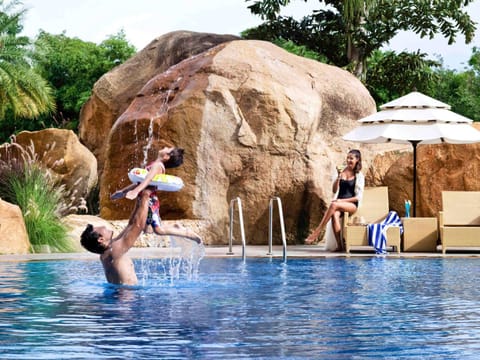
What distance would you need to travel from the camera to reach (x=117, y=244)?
996 cm

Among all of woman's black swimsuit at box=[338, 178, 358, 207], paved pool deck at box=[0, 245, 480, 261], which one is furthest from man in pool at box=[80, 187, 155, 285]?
woman's black swimsuit at box=[338, 178, 358, 207]

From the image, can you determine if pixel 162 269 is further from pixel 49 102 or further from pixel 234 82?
pixel 49 102

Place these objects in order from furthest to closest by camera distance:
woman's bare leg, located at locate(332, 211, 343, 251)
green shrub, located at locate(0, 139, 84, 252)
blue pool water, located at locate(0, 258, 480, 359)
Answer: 1. woman's bare leg, located at locate(332, 211, 343, 251)
2. green shrub, located at locate(0, 139, 84, 252)
3. blue pool water, located at locate(0, 258, 480, 359)

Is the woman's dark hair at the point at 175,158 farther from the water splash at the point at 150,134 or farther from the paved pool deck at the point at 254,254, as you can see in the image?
the water splash at the point at 150,134

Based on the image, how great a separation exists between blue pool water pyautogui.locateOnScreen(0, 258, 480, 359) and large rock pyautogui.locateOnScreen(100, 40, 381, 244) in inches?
221

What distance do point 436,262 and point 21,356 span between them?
31.4ft

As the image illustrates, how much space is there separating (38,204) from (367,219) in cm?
546

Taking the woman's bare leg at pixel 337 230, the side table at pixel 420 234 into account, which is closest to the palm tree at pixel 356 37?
the woman's bare leg at pixel 337 230

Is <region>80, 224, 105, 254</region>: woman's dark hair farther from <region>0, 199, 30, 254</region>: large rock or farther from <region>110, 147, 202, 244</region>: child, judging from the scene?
<region>0, 199, 30, 254</region>: large rock

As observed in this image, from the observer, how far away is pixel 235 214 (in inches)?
718

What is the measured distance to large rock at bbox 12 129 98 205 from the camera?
23375 millimetres

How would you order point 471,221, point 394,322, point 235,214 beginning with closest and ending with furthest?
point 394,322, point 471,221, point 235,214

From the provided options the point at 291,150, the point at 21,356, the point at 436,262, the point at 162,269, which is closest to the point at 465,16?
the point at 291,150

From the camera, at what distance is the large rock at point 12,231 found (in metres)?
14.3
